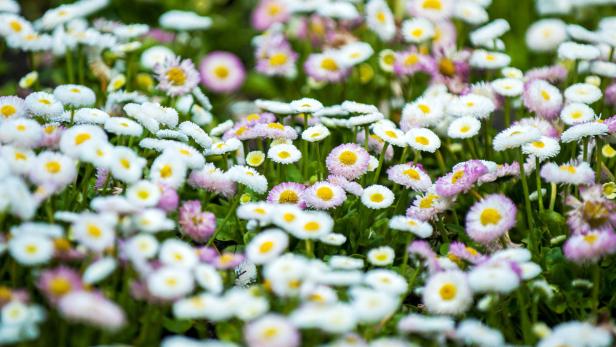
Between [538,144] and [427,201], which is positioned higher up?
[538,144]

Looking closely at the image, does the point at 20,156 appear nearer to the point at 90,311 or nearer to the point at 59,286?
the point at 59,286

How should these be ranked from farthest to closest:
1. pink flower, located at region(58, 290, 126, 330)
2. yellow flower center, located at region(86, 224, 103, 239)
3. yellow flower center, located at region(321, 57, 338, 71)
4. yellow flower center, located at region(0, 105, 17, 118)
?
yellow flower center, located at region(321, 57, 338, 71)
yellow flower center, located at region(0, 105, 17, 118)
yellow flower center, located at region(86, 224, 103, 239)
pink flower, located at region(58, 290, 126, 330)

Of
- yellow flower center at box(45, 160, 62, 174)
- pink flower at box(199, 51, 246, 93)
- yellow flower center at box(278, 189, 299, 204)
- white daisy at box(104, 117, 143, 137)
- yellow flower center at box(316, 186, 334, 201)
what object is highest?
yellow flower center at box(45, 160, 62, 174)

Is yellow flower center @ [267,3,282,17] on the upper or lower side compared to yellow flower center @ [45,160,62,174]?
lower

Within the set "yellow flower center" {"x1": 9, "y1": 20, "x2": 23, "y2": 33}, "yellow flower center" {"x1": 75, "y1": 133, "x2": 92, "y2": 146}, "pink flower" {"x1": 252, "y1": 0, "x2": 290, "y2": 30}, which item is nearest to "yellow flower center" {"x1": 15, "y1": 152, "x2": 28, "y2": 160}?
"yellow flower center" {"x1": 75, "y1": 133, "x2": 92, "y2": 146}

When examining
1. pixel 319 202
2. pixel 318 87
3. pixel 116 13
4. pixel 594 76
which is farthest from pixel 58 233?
pixel 116 13

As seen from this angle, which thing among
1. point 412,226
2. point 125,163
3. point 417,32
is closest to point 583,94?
point 417,32

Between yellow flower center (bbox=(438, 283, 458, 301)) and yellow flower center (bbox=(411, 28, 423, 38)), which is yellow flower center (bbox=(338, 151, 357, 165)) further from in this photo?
yellow flower center (bbox=(411, 28, 423, 38))

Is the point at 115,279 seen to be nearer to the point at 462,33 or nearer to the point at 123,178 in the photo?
the point at 123,178
